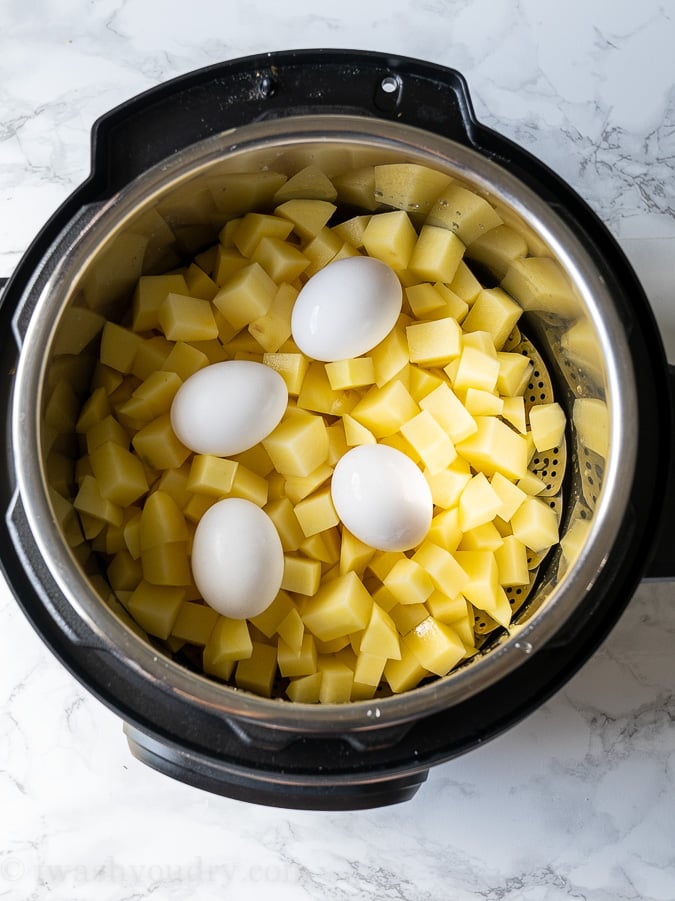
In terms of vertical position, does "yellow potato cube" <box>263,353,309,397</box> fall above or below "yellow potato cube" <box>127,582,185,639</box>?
above

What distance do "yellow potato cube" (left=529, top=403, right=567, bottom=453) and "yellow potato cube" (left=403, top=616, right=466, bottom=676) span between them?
0.71ft

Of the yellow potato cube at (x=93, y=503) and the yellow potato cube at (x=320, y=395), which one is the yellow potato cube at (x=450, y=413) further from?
the yellow potato cube at (x=93, y=503)

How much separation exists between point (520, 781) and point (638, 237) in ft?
2.06

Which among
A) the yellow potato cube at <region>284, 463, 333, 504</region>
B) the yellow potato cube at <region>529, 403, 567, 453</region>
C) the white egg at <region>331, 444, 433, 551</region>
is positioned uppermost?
the yellow potato cube at <region>529, 403, 567, 453</region>

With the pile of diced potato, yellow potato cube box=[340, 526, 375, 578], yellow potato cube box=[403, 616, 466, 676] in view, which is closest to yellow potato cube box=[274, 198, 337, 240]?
the pile of diced potato

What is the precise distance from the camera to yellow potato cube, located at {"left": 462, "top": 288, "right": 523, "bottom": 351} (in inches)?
36.2

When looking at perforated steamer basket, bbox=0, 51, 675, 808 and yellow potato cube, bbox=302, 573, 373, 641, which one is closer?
perforated steamer basket, bbox=0, 51, 675, 808

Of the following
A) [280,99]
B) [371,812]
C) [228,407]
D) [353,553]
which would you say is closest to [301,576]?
[353,553]

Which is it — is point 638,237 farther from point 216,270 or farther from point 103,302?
point 103,302

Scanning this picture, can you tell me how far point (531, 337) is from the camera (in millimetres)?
961

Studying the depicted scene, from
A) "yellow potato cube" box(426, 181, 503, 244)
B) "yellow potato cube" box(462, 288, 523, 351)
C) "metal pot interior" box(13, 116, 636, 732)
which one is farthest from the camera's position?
"yellow potato cube" box(462, 288, 523, 351)

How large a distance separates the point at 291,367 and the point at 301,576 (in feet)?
0.69

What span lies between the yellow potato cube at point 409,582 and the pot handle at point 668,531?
0.21m

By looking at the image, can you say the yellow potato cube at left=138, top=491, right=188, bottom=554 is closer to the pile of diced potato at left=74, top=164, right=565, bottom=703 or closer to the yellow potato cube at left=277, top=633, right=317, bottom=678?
the pile of diced potato at left=74, top=164, right=565, bottom=703
